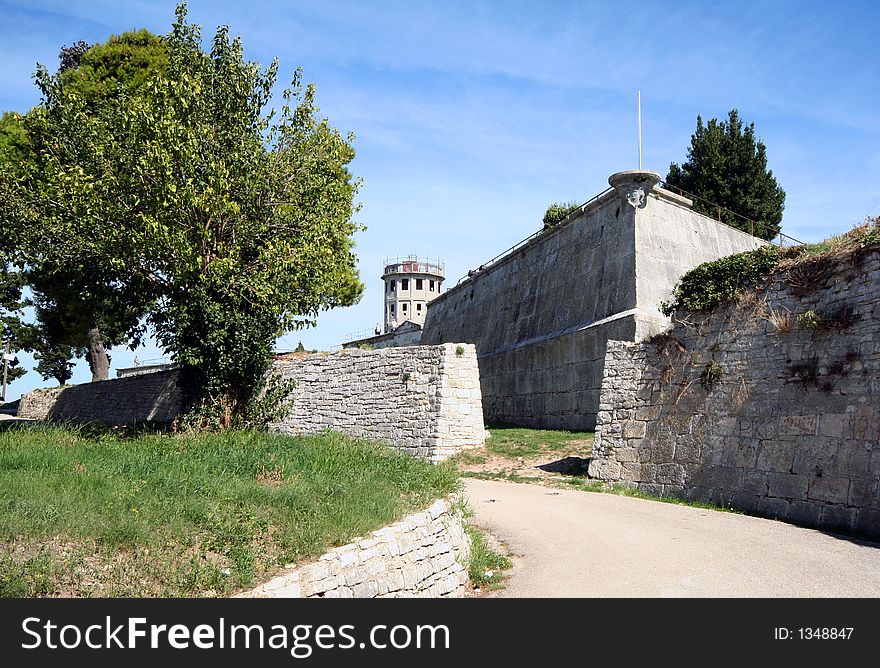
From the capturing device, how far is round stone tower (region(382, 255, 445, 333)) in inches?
3666

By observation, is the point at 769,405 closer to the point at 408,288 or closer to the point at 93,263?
the point at 93,263

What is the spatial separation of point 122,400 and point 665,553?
2923 centimetres

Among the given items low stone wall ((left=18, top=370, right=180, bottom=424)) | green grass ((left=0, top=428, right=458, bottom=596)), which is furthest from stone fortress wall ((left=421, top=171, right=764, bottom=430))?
low stone wall ((left=18, top=370, right=180, bottom=424))

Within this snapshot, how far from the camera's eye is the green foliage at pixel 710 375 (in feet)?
40.3

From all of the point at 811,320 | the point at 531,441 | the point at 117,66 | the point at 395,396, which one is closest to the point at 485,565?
the point at 811,320

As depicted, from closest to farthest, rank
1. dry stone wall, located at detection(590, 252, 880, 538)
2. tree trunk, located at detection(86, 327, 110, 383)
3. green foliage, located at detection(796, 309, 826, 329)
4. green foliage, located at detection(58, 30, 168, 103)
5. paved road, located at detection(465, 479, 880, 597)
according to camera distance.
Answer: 1. paved road, located at detection(465, 479, 880, 597)
2. dry stone wall, located at detection(590, 252, 880, 538)
3. green foliage, located at detection(796, 309, 826, 329)
4. green foliage, located at detection(58, 30, 168, 103)
5. tree trunk, located at detection(86, 327, 110, 383)

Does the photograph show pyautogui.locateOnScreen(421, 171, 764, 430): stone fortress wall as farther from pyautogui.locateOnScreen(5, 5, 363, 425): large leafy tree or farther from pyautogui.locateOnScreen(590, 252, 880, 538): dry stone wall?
pyautogui.locateOnScreen(5, 5, 363, 425): large leafy tree

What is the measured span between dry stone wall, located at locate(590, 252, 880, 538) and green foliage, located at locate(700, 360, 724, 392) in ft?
0.07

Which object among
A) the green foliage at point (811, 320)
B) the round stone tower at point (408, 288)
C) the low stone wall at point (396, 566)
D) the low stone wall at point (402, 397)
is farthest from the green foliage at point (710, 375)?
the round stone tower at point (408, 288)

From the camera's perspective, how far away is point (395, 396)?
19.5m

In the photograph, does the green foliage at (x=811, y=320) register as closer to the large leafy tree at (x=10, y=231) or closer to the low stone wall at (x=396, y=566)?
the low stone wall at (x=396, y=566)

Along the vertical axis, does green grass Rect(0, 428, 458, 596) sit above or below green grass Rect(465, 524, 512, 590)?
above

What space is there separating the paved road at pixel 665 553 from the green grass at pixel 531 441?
18.0ft
